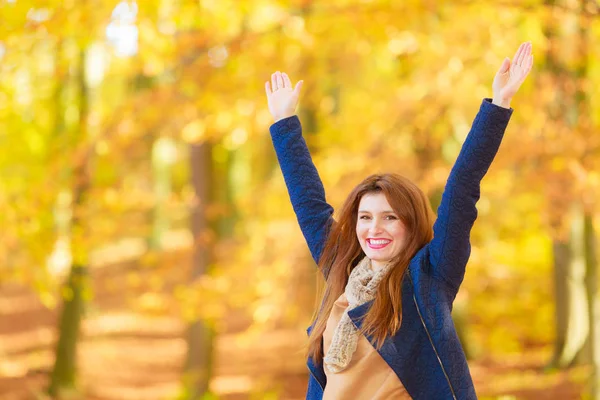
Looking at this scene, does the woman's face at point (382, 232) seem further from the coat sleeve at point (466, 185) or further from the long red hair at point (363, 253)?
the coat sleeve at point (466, 185)

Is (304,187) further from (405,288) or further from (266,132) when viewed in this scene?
(266,132)

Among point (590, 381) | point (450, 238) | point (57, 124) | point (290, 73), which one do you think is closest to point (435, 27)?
point (290, 73)

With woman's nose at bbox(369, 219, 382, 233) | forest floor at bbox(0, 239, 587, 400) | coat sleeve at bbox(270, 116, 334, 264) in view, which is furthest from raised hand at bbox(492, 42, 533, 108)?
forest floor at bbox(0, 239, 587, 400)

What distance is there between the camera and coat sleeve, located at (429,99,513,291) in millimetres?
2203

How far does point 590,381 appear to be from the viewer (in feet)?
26.6

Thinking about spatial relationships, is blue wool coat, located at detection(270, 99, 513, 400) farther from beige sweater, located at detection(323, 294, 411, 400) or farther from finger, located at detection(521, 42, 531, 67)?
finger, located at detection(521, 42, 531, 67)

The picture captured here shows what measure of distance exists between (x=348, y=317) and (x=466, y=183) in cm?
54

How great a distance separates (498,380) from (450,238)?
8.67m

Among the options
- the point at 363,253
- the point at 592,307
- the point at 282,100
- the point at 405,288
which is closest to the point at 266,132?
the point at 592,307

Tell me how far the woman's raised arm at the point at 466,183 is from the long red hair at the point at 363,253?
13 cm

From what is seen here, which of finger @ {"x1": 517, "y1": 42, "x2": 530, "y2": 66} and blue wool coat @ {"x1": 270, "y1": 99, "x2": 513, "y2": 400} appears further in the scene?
finger @ {"x1": 517, "y1": 42, "x2": 530, "y2": 66}

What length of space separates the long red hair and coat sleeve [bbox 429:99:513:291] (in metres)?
0.14

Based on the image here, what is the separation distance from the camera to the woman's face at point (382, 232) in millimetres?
2385

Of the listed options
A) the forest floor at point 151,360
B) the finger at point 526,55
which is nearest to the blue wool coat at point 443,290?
the finger at point 526,55
